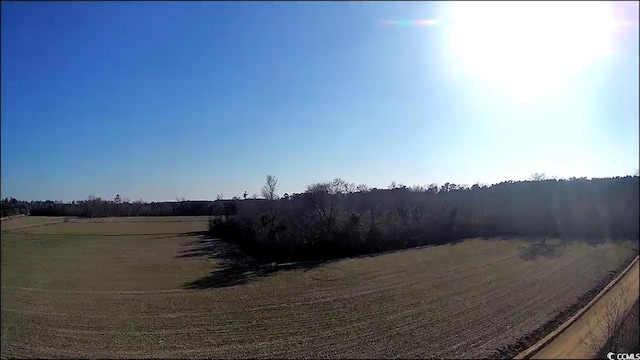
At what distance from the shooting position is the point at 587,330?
54.5 ft

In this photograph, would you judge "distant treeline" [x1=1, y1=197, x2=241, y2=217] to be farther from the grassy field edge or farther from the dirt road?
the dirt road

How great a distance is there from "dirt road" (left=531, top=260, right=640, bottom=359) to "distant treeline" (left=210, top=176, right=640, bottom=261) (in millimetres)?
19575

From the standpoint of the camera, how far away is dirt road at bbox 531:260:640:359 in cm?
1399

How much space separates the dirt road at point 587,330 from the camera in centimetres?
1399

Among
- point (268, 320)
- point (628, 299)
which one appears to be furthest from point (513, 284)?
point (268, 320)

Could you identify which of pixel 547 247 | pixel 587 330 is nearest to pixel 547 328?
pixel 587 330

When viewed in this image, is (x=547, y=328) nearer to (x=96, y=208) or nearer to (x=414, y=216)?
(x=96, y=208)

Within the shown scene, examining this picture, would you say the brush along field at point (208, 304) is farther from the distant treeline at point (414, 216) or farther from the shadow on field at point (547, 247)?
the shadow on field at point (547, 247)

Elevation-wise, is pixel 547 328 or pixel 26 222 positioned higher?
pixel 26 222

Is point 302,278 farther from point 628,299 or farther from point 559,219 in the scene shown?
point 559,219

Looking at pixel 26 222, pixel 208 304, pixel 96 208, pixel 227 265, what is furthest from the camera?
pixel 227 265

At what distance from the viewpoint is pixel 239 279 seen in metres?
26.0

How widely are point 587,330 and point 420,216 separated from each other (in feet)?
127

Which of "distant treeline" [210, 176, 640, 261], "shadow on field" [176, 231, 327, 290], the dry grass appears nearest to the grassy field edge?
the dry grass
